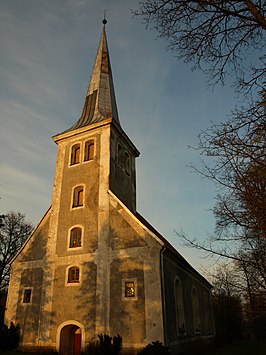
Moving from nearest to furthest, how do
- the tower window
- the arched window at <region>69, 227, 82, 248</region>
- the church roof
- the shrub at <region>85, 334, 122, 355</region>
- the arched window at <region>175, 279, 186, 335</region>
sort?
the shrub at <region>85, 334, 122, 355</region>
the tower window
the arched window at <region>175, 279, 186, 335</region>
the arched window at <region>69, 227, 82, 248</region>
the church roof

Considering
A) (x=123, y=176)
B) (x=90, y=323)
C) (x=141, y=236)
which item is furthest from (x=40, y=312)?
(x=123, y=176)

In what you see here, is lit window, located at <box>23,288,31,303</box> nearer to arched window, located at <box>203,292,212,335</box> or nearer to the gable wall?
the gable wall

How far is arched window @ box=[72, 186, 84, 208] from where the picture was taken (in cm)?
1856

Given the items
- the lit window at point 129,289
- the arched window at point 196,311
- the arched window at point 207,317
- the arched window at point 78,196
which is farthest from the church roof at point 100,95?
the arched window at point 207,317

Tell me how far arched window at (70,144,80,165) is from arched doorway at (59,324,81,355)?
1002 centimetres

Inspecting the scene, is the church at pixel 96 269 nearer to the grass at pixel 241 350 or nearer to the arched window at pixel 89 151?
the arched window at pixel 89 151

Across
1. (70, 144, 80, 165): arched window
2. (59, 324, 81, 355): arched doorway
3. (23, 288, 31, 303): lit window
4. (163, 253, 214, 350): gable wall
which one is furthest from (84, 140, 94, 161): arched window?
(59, 324, 81, 355): arched doorway

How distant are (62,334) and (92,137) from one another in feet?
38.8

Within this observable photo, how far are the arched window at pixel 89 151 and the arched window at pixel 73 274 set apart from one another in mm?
7047

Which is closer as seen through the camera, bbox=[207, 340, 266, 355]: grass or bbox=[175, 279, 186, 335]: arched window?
bbox=[175, 279, 186, 335]: arched window

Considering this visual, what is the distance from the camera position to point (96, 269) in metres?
15.7

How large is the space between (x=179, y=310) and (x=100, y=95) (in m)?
16.3

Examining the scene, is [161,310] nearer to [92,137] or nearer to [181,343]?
[181,343]

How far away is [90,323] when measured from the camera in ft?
48.0
